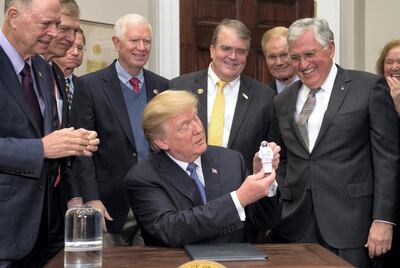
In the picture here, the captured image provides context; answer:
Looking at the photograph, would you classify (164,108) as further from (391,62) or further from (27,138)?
(391,62)

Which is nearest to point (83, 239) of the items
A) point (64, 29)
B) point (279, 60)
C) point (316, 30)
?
point (64, 29)

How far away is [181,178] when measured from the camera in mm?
2820

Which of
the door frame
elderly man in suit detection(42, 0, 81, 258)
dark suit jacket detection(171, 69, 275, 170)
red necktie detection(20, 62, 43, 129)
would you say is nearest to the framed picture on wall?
the door frame

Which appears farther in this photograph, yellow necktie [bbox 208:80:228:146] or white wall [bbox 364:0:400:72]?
white wall [bbox 364:0:400:72]

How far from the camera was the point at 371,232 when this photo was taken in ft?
10.5

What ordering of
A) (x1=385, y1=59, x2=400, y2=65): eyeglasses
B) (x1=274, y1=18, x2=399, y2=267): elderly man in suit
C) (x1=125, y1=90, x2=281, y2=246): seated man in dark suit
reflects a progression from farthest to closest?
(x1=385, y1=59, x2=400, y2=65): eyeglasses → (x1=274, y1=18, x2=399, y2=267): elderly man in suit → (x1=125, y1=90, x2=281, y2=246): seated man in dark suit

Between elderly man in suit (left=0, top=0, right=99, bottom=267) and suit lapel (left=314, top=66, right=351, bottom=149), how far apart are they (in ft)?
3.87

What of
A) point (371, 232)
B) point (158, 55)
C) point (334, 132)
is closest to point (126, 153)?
point (334, 132)

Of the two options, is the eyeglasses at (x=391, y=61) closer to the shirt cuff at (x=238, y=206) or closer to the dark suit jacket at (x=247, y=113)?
the dark suit jacket at (x=247, y=113)

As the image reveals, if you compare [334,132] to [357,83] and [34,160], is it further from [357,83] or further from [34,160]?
[34,160]

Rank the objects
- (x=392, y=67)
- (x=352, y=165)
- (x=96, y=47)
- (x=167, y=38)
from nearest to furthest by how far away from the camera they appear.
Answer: (x=352, y=165) → (x=392, y=67) → (x=96, y=47) → (x=167, y=38)

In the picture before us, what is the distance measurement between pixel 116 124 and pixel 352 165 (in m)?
1.30

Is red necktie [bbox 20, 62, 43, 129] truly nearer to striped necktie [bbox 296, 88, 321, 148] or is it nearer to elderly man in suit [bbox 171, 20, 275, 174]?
elderly man in suit [bbox 171, 20, 275, 174]

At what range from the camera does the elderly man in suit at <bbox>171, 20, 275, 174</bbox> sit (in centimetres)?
373
